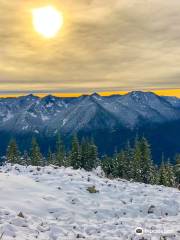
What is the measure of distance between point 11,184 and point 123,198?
21.9ft

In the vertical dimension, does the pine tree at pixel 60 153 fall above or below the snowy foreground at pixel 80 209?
below

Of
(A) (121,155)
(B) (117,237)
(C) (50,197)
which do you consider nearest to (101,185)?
(C) (50,197)

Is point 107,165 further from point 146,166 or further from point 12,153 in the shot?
point 12,153

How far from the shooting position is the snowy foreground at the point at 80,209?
44.5ft

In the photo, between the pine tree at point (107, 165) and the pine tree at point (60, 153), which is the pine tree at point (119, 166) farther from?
the pine tree at point (60, 153)

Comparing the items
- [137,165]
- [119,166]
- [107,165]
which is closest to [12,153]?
[107,165]

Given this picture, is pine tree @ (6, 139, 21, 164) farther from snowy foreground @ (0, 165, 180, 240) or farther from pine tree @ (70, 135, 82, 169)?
snowy foreground @ (0, 165, 180, 240)

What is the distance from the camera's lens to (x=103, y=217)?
16.8 m

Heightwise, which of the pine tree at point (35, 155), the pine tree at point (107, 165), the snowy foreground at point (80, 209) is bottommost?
the pine tree at point (107, 165)

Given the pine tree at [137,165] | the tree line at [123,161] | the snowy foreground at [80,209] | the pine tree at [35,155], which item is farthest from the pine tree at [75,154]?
the snowy foreground at [80,209]

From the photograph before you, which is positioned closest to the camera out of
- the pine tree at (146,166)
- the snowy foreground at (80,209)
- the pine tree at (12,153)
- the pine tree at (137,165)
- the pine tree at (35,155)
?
the snowy foreground at (80,209)

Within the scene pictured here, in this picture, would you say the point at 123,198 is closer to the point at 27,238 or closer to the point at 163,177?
the point at 27,238

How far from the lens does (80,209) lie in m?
17.5

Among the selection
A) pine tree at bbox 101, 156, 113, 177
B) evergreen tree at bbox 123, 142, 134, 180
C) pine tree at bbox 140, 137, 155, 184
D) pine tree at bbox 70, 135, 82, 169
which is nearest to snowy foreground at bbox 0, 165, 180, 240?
pine tree at bbox 140, 137, 155, 184
